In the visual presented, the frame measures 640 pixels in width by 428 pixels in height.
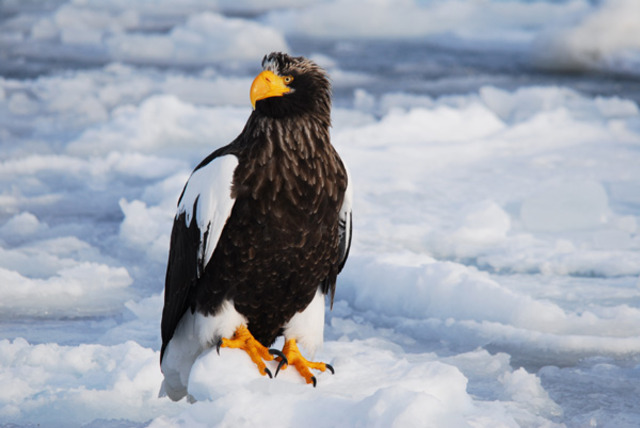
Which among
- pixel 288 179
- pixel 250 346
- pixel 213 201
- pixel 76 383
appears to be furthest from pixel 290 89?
pixel 76 383

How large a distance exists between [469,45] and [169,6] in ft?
26.1

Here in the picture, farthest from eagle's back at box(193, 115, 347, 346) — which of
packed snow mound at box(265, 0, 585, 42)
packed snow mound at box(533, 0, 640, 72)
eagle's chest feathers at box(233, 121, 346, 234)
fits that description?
packed snow mound at box(265, 0, 585, 42)

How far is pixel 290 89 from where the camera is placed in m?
2.87

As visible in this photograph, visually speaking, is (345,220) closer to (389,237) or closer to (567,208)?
(389,237)

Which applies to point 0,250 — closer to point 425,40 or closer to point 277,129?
point 277,129

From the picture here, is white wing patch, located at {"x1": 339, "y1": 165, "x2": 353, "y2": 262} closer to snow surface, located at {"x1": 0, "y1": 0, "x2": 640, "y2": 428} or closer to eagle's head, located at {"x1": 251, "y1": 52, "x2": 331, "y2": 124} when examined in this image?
eagle's head, located at {"x1": 251, "y1": 52, "x2": 331, "y2": 124}

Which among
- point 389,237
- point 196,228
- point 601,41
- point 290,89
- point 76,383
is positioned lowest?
point 76,383

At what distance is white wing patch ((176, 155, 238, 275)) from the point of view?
277 cm

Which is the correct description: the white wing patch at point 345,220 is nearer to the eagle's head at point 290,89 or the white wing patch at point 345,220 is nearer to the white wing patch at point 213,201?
the eagle's head at point 290,89

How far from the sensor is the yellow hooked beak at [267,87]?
278 cm

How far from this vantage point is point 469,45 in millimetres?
14250

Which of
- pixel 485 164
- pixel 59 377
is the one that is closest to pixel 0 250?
pixel 59 377

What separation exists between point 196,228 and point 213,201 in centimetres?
17

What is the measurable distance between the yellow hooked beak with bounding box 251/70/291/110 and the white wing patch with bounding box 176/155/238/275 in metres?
0.22
